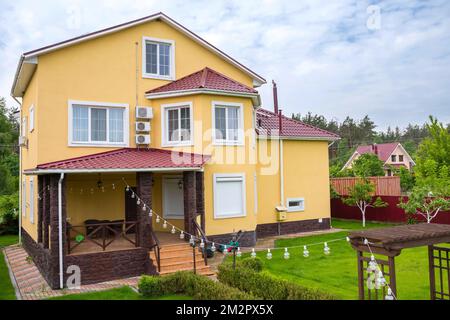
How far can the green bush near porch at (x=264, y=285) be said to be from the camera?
771 cm

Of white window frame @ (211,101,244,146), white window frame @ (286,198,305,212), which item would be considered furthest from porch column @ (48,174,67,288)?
white window frame @ (286,198,305,212)

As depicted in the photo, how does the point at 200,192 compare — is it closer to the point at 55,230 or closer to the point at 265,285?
the point at 55,230

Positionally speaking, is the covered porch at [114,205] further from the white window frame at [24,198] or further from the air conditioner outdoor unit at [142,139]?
the white window frame at [24,198]

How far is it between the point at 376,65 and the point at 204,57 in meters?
7.57

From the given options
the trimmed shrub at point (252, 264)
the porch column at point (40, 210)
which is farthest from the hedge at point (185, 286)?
the porch column at point (40, 210)

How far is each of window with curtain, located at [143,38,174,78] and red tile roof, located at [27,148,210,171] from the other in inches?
128

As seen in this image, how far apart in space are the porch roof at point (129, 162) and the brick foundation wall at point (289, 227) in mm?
6148

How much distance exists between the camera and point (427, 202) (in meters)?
19.3

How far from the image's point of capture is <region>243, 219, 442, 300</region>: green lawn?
384 inches

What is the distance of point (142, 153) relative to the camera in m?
14.2

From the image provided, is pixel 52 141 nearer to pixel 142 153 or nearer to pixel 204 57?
pixel 142 153

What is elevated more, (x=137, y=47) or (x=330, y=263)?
(x=137, y=47)

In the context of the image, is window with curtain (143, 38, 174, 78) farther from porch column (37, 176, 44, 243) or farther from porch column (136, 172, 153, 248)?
porch column (37, 176, 44, 243)
